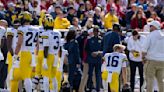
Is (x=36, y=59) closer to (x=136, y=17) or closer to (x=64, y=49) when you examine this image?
(x=64, y=49)

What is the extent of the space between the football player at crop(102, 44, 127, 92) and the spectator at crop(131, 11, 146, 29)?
492 cm

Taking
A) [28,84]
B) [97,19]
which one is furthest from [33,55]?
[97,19]

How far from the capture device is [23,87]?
15453mm

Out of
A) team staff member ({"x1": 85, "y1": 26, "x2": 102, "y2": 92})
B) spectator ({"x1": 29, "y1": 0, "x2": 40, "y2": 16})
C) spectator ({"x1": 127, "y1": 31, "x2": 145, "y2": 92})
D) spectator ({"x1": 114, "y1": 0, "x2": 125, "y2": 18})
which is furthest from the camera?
spectator ({"x1": 114, "y1": 0, "x2": 125, "y2": 18})

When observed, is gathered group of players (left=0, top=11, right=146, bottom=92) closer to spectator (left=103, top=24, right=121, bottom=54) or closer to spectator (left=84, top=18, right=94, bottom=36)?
spectator (left=103, top=24, right=121, bottom=54)

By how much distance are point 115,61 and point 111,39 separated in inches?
65.8

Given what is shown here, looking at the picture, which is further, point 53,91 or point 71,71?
point 71,71

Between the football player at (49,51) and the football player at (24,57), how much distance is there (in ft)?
1.23

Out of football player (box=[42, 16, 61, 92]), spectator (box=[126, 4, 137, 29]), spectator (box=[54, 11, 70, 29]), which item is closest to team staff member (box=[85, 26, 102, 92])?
football player (box=[42, 16, 61, 92])

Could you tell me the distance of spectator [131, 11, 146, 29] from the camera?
19.2m

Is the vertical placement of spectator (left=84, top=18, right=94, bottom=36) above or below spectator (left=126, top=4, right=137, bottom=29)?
above

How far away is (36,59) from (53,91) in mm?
867

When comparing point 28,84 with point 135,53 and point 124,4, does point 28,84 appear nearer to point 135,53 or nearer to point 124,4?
point 135,53

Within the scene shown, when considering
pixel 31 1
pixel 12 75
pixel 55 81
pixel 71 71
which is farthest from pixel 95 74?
pixel 31 1
